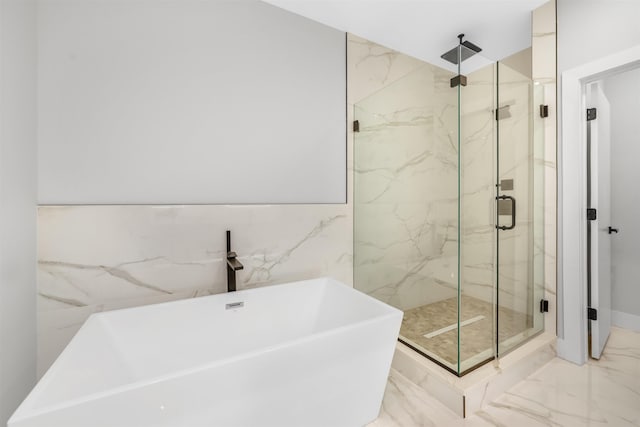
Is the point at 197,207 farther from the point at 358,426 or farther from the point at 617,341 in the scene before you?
the point at 617,341

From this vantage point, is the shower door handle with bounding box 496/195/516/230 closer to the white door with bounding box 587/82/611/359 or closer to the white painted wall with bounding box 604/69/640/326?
the white door with bounding box 587/82/611/359

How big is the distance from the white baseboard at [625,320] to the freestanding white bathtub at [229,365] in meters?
2.43

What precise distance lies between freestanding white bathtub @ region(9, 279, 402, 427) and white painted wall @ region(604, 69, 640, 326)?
2.47 metres

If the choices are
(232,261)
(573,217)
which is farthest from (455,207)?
(232,261)

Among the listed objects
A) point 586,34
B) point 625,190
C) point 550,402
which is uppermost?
point 586,34

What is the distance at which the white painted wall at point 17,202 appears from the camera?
3.54 feet

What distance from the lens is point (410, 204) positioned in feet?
6.76

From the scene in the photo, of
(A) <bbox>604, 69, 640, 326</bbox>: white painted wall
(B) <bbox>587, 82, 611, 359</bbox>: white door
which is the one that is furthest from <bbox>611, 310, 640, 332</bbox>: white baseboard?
(B) <bbox>587, 82, 611, 359</bbox>: white door

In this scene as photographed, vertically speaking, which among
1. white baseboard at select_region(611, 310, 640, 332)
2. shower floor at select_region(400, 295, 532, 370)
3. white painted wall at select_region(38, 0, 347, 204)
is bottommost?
white baseboard at select_region(611, 310, 640, 332)

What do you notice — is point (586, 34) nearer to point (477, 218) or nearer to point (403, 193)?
point (477, 218)

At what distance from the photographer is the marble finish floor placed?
1.31m

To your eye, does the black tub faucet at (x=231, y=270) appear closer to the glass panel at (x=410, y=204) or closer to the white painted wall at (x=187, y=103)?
the white painted wall at (x=187, y=103)

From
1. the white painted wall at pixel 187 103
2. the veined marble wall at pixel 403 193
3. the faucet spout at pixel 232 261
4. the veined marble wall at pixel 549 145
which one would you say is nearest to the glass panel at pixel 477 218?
the veined marble wall at pixel 403 193

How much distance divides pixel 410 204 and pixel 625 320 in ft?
6.83
